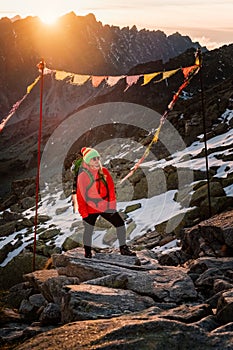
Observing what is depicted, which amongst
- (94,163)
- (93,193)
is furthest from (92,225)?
(94,163)

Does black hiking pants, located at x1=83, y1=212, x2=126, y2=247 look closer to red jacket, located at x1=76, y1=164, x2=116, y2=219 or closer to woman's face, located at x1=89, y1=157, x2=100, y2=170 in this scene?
red jacket, located at x1=76, y1=164, x2=116, y2=219

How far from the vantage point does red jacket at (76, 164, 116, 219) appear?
8992 millimetres

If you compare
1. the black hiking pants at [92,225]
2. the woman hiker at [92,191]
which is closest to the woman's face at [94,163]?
the woman hiker at [92,191]

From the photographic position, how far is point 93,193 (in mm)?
9008

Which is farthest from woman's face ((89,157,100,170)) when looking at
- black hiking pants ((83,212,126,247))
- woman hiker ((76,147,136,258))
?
black hiking pants ((83,212,126,247))

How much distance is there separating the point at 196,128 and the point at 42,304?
22.3 meters

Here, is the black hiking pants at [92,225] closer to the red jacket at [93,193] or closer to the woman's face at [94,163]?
the red jacket at [93,193]

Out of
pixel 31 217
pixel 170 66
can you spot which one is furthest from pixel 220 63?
pixel 31 217

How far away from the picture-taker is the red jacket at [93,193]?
354 inches

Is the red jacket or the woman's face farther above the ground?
the woman's face

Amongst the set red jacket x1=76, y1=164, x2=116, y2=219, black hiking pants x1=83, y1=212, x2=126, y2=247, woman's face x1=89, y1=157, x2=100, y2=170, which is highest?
woman's face x1=89, y1=157, x2=100, y2=170

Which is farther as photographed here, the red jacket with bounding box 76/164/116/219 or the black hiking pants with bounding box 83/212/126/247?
the black hiking pants with bounding box 83/212/126/247

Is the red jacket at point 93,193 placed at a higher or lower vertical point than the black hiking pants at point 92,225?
higher

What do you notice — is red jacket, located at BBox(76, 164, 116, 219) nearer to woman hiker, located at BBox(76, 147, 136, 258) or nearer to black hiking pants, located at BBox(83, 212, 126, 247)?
woman hiker, located at BBox(76, 147, 136, 258)
